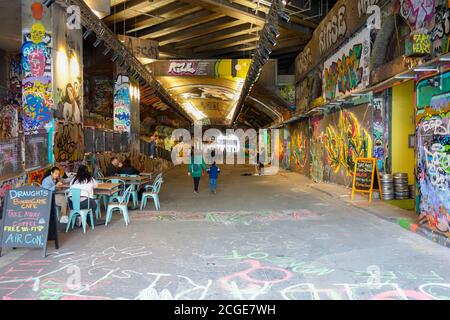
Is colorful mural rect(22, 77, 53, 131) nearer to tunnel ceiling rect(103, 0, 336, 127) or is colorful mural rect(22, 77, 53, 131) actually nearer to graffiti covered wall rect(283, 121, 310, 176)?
tunnel ceiling rect(103, 0, 336, 127)

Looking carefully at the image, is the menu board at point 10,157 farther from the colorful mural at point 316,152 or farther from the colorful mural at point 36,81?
the colorful mural at point 316,152

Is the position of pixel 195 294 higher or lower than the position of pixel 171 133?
lower

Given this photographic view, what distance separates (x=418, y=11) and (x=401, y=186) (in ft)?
16.5

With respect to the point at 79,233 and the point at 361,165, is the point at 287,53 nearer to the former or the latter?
the point at 361,165

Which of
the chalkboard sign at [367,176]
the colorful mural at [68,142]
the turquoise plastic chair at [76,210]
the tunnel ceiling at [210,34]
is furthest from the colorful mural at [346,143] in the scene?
the colorful mural at [68,142]

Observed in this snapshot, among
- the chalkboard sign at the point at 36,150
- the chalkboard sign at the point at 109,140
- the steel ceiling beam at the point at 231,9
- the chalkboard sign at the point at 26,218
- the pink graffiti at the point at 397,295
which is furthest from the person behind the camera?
the steel ceiling beam at the point at 231,9

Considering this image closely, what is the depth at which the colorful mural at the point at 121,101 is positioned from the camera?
20.8 m

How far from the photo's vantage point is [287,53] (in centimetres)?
3072

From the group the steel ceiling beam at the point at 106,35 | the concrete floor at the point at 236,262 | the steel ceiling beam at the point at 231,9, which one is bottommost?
the concrete floor at the point at 236,262

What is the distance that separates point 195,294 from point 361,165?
9196 mm

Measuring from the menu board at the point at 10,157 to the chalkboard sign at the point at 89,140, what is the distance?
453 centimetres

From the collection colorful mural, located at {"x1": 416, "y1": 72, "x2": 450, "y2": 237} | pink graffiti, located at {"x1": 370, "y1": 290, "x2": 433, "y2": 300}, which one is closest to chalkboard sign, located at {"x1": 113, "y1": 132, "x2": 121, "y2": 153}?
colorful mural, located at {"x1": 416, "y1": 72, "x2": 450, "y2": 237}
